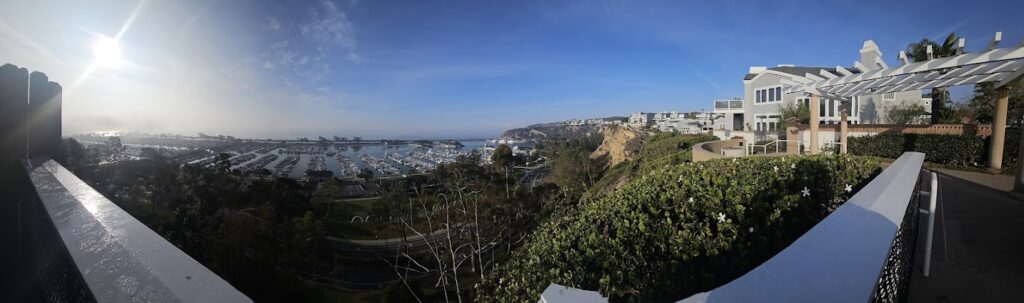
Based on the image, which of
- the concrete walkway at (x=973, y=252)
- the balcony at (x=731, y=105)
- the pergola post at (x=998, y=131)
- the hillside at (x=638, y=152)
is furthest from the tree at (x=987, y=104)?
the concrete walkway at (x=973, y=252)

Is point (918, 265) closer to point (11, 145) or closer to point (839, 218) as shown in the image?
point (839, 218)

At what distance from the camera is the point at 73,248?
4.28ft

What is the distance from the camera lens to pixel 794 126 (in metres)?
12.6

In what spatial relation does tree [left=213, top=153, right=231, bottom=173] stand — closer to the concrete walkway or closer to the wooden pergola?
the wooden pergola

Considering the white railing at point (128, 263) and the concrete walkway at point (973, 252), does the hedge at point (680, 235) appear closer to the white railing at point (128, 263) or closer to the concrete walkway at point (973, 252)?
the concrete walkway at point (973, 252)

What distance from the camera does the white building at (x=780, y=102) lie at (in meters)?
19.9

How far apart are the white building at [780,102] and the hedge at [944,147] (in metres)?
3.76

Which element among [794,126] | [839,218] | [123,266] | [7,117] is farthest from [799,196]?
[794,126]

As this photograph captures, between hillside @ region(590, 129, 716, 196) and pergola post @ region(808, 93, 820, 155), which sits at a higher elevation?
pergola post @ region(808, 93, 820, 155)

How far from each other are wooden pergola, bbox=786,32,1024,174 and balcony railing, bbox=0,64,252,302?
8.95 m

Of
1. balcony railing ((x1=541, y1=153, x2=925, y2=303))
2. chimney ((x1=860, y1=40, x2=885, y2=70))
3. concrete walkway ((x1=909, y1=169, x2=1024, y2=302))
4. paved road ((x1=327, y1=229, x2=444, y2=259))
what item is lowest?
paved road ((x1=327, y1=229, x2=444, y2=259))

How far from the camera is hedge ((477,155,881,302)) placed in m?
2.30

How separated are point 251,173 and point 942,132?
38374 millimetres

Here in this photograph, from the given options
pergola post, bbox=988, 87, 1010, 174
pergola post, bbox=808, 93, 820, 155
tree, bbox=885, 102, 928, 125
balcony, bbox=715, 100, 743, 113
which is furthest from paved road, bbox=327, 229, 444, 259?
tree, bbox=885, 102, 928, 125
